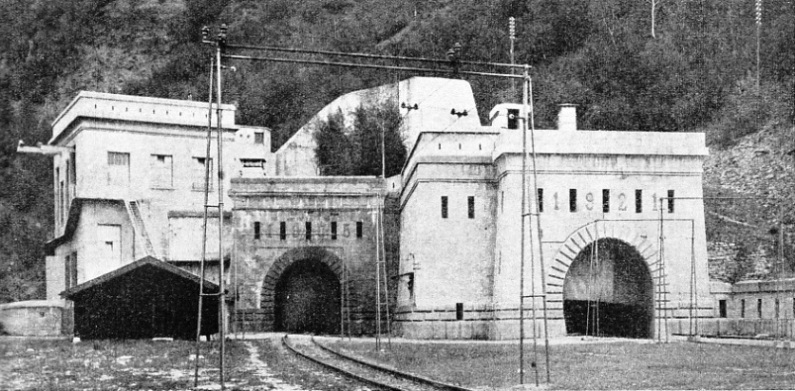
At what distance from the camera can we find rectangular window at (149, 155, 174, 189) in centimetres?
5319

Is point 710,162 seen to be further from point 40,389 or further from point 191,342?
point 40,389

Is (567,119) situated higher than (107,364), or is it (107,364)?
(567,119)

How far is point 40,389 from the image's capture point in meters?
19.8

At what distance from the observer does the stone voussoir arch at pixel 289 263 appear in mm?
46188

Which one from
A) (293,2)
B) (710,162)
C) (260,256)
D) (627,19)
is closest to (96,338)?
(260,256)

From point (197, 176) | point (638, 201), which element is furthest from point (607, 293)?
point (197, 176)

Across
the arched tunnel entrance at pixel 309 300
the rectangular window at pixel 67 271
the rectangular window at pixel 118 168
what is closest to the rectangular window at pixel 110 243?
the rectangular window at pixel 118 168

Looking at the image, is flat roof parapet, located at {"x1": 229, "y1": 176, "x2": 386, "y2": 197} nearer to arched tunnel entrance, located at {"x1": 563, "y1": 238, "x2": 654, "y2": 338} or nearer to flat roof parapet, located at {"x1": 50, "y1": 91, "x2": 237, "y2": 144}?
flat roof parapet, located at {"x1": 50, "y1": 91, "x2": 237, "y2": 144}

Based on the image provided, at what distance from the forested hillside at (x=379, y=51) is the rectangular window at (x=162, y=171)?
45.0 feet

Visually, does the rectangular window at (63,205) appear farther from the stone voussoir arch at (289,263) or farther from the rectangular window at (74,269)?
the stone voussoir arch at (289,263)

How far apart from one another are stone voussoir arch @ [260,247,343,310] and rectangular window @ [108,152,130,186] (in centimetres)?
1134

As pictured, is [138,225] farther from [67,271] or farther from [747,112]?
[747,112]

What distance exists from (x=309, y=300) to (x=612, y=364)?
25400mm

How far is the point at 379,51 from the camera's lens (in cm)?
8625
